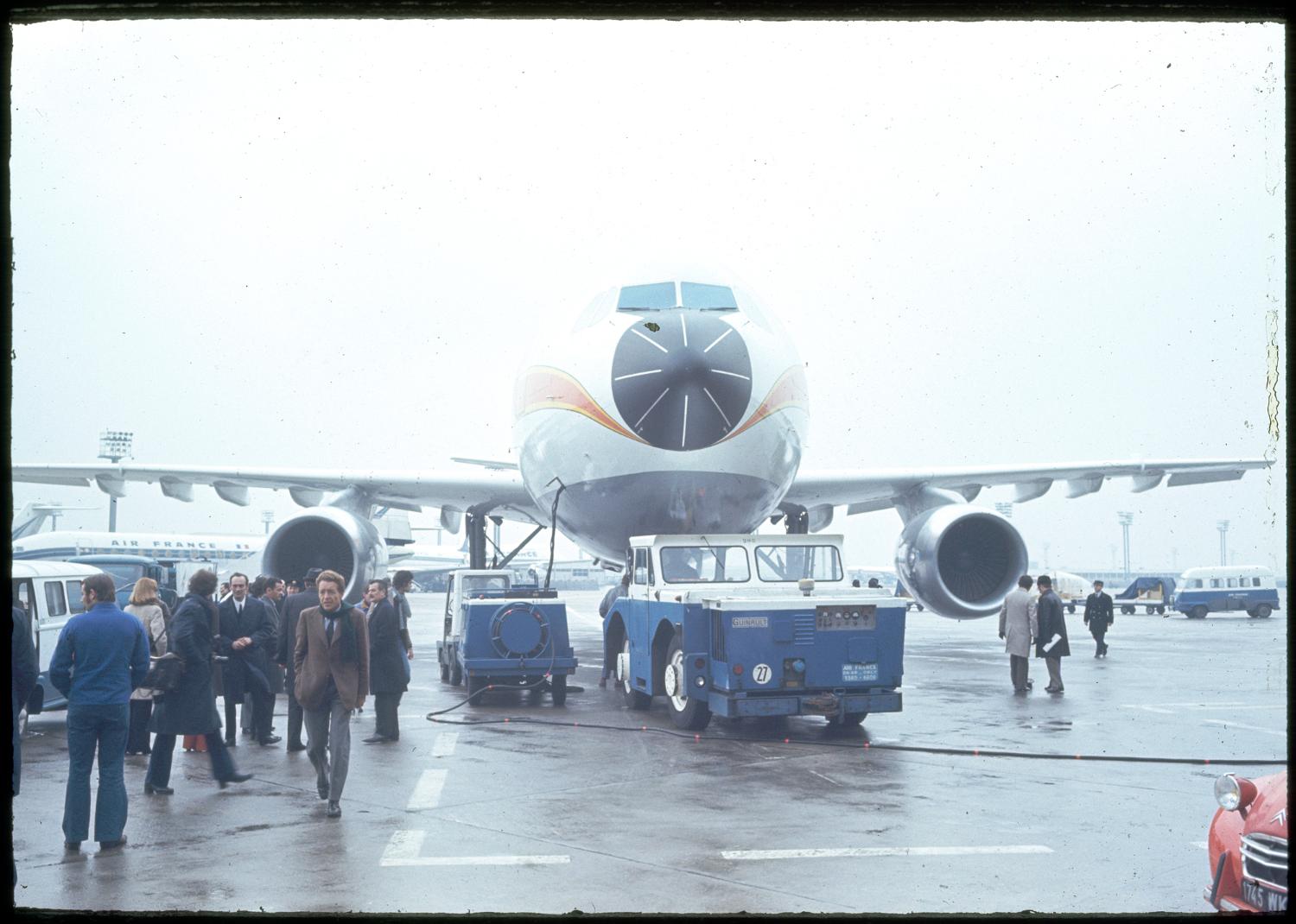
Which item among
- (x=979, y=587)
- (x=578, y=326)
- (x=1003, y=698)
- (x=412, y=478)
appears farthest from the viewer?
(x=412, y=478)

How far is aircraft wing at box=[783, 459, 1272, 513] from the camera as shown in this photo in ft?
60.4

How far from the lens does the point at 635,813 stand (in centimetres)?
759

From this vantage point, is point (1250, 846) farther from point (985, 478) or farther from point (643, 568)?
point (985, 478)

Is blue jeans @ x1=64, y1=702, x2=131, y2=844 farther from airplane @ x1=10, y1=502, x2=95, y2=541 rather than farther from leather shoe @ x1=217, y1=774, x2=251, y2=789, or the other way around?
airplane @ x1=10, y1=502, x2=95, y2=541

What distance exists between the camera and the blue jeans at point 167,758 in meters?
8.59

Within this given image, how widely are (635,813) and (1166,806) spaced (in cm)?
349

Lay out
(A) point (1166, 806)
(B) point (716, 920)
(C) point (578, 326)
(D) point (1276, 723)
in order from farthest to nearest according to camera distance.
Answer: (C) point (578, 326) → (D) point (1276, 723) → (A) point (1166, 806) → (B) point (716, 920)

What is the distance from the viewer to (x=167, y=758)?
28.2ft

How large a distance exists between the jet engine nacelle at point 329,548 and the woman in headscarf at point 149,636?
19.2ft

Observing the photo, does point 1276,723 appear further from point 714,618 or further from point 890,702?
point 714,618

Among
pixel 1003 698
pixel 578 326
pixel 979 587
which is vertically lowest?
pixel 1003 698

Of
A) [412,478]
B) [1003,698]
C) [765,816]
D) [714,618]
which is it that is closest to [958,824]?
[765,816]

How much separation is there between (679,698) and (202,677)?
4672mm

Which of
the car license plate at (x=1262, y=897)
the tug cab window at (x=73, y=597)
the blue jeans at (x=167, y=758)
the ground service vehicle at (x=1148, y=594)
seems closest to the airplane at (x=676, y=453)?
the tug cab window at (x=73, y=597)
